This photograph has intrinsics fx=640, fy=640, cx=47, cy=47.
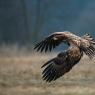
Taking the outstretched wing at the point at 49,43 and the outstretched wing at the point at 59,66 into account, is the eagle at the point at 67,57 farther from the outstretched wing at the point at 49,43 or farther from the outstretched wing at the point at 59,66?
the outstretched wing at the point at 49,43

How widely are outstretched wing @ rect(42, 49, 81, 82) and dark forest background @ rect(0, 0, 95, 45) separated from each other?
27502mm

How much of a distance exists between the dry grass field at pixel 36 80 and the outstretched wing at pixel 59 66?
473 centimetres

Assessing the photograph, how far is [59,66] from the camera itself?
832 centimetres

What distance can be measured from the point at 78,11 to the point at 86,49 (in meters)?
32.8

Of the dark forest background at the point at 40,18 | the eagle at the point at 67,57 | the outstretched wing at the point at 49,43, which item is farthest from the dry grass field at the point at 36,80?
the dark forest background at the point at 40,18

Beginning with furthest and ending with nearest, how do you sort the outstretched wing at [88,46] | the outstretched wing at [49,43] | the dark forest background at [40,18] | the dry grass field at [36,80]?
the dark forest background at [40,18]
the dry grass field at [36,80]
the outstretched wing at [49,43]
the outstretched wing at [88,46]

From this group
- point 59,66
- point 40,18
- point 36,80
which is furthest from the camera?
point 40,18

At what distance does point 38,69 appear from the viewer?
758 inches

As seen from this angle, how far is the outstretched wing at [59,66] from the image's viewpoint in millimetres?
8211

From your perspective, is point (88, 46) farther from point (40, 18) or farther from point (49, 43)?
point (40, 18)

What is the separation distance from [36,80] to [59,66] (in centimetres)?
881

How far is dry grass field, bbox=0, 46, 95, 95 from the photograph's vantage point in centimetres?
1495

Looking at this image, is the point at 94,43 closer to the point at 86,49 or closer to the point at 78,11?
the point at 86,49

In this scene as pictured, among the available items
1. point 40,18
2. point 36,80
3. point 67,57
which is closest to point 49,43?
point 67,57
